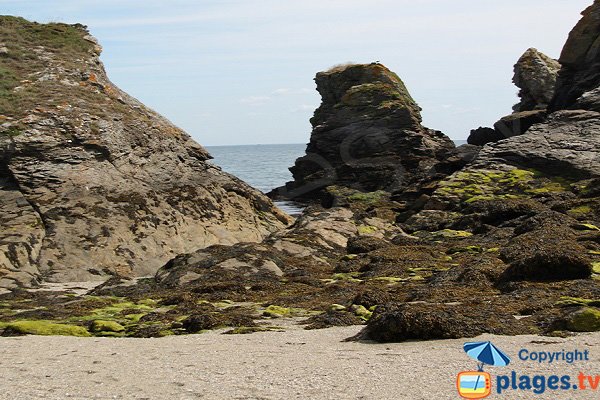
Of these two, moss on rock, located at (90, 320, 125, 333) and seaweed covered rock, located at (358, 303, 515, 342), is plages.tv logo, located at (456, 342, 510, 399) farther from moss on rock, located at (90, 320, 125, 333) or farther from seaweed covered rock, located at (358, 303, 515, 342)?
moss on rock, located at (90, 320, 125, 333)

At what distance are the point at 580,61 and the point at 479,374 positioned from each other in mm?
46228

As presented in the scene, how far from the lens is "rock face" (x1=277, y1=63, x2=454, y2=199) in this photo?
5494cm

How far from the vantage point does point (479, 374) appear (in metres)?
10.3

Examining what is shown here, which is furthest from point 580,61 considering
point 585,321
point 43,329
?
point 43,329

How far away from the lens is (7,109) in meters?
31.0

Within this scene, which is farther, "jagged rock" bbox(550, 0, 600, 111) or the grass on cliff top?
"jagged rock" bbox(550, 0, 600, 111)

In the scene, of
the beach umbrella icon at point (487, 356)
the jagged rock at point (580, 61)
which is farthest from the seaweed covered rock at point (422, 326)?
the jagged rock at point (580, 61)

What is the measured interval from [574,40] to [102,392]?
4912 centimetres

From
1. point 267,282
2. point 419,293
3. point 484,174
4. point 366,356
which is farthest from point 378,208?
point 366,356

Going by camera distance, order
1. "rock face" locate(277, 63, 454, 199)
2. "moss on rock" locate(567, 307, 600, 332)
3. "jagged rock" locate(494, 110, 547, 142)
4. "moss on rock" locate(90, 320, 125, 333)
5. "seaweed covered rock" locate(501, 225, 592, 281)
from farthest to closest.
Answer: "jagged rock" locate(494, 110, 547, 142) → "rock face" locate(277, 63, 454, 199) → "seaweed covered rock" locate(501, 225, 592, 281) → "moss on rock" locate(90, 320, 125, 333) → "moss on rock" locate(567, 307, 600, 332)

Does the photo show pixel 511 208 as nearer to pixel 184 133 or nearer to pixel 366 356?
pixel 184 133

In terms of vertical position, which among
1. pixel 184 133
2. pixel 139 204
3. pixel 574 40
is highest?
pixel 574 40

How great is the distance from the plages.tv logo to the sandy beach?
11 cm

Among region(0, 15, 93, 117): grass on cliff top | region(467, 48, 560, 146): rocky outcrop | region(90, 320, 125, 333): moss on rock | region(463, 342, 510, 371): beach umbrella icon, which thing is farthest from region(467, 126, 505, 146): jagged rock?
region(463, 342, 510, 371): beach umbrella icon
